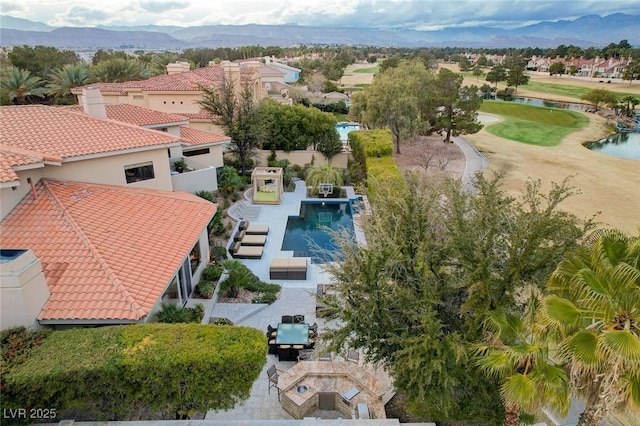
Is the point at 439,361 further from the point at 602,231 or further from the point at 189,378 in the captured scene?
the point at 189,378

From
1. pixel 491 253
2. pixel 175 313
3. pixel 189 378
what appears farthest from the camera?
pixel 175 313

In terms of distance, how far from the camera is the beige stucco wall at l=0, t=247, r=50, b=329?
31.8ft

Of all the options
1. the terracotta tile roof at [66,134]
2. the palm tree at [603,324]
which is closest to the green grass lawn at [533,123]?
the terracotta tile roof at [66,134]

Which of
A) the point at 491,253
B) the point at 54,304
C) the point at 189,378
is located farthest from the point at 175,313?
the point at 491,253

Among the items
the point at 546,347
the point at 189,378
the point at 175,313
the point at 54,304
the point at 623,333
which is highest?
the point at 623,333

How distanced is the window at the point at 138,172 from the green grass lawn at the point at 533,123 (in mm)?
51357

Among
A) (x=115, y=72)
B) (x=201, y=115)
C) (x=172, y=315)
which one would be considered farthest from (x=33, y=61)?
(x=172, y=315)

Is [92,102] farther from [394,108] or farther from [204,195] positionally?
[394,108]

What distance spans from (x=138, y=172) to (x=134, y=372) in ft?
38.5

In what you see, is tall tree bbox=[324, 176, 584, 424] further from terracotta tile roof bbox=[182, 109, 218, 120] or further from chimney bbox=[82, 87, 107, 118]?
terracotta tile roof bbox=[182, 109, 218, 120]

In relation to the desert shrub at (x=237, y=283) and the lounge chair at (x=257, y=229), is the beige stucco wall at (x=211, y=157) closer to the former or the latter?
the lounge chair at (x=257, y=229)

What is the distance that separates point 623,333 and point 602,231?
328 cm

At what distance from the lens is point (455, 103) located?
44.3m

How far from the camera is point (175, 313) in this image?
43.4ft
